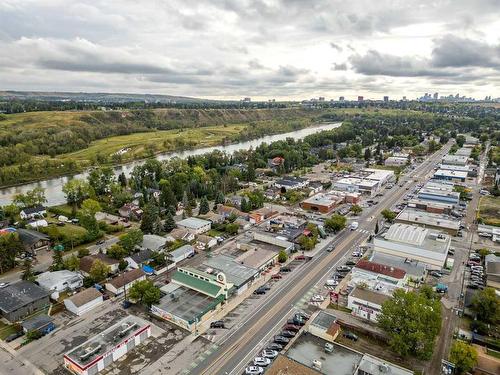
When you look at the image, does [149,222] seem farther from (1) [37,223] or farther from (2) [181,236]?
(1) [37,223]

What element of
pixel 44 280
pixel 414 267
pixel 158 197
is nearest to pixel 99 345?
pixel 44 280

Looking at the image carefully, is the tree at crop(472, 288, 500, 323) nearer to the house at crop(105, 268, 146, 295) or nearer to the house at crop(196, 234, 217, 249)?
the house at crop(196, 234, 217, 249)

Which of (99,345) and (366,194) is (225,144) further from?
(99,345)

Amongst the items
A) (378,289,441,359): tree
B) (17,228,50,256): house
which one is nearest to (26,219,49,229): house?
(17,228,50,256): house

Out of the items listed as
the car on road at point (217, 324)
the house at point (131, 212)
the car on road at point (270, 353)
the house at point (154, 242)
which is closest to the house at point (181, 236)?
the house at point (154, 242)

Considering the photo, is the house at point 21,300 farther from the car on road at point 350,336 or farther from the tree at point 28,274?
the car on road at point 350,336

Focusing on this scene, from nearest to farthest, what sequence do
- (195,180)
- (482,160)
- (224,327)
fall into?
(224,327)
(195,180)
(482,160)

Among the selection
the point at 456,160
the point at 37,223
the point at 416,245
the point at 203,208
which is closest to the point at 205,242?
the point at 203,208
